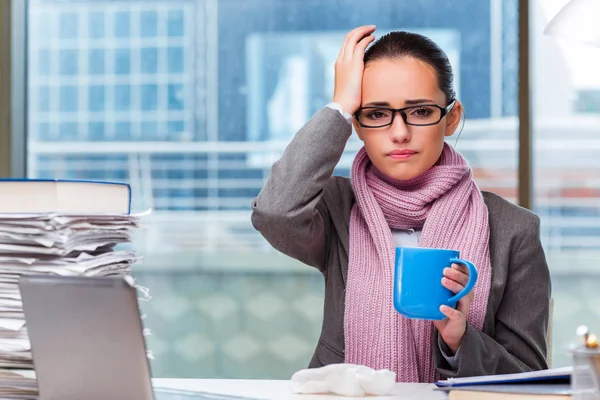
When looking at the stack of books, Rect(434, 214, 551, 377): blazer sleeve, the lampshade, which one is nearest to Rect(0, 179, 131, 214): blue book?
the stack of books

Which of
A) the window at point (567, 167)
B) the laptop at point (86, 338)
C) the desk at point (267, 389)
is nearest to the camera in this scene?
the laptop at point (86, 338)

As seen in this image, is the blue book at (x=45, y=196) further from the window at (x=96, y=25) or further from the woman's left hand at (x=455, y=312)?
the window at (x=96, y=25)

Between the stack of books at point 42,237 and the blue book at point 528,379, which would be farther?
the stack of books at point 42,237

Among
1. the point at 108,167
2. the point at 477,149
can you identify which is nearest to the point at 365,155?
the point at 477,149

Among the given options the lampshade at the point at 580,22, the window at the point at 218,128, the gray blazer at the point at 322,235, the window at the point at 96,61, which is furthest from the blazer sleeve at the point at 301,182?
the window at the point at 96,61

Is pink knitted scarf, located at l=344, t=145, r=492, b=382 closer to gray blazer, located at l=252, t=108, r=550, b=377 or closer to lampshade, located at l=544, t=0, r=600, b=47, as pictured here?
gray blazer, located at l=252, t=108, r=550, b=377

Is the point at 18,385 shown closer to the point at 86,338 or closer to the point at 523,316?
the point at 86,338

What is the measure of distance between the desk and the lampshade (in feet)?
3.31

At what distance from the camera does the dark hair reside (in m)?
1.56

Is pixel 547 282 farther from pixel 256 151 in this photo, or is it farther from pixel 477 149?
→ pixel 256 151

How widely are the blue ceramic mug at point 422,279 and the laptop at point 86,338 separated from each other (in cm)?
41

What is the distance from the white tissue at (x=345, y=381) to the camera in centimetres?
109

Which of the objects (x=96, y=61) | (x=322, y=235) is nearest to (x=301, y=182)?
(x=322, y=235)

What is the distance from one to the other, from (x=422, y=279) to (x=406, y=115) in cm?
44
